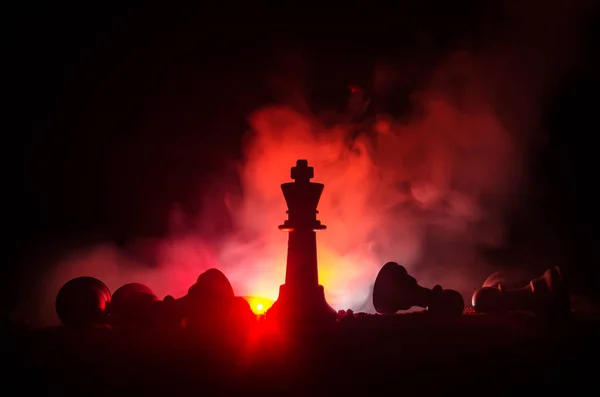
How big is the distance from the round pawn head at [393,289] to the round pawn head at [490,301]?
0.95 metres

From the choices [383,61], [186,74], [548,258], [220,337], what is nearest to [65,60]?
[186,74]

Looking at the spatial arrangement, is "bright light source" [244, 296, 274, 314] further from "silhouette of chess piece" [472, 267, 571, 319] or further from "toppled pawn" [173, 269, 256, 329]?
"silhouette of chess piece" [472, 267, 571, 319]

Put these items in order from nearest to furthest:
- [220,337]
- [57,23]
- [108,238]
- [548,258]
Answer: [220,337]
[57,23]
[108,238]
[548,258]

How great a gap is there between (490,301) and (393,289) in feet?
4.65

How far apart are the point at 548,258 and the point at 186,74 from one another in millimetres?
8965

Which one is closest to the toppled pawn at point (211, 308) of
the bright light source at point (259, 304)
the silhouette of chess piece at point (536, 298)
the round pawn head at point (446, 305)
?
the bright light source at point (259, 304)

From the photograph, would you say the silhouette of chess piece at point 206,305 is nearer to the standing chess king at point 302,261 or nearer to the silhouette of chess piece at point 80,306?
the standing chess king at point 302,261

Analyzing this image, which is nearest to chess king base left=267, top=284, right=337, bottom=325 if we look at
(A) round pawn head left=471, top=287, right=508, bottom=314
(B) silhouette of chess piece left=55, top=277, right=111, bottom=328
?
(B) silhouette of chess piece left=55, top=277, right=111, bottom=328

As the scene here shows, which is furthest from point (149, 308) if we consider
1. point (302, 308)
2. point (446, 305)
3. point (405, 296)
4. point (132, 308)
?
point (446, 305)

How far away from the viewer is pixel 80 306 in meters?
6.25

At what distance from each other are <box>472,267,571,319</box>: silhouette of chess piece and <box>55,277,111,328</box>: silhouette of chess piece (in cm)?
522

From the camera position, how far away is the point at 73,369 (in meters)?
4.66

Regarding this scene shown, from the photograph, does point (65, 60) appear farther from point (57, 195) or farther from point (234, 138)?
point (234, 138)

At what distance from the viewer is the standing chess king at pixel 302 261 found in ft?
20.2
